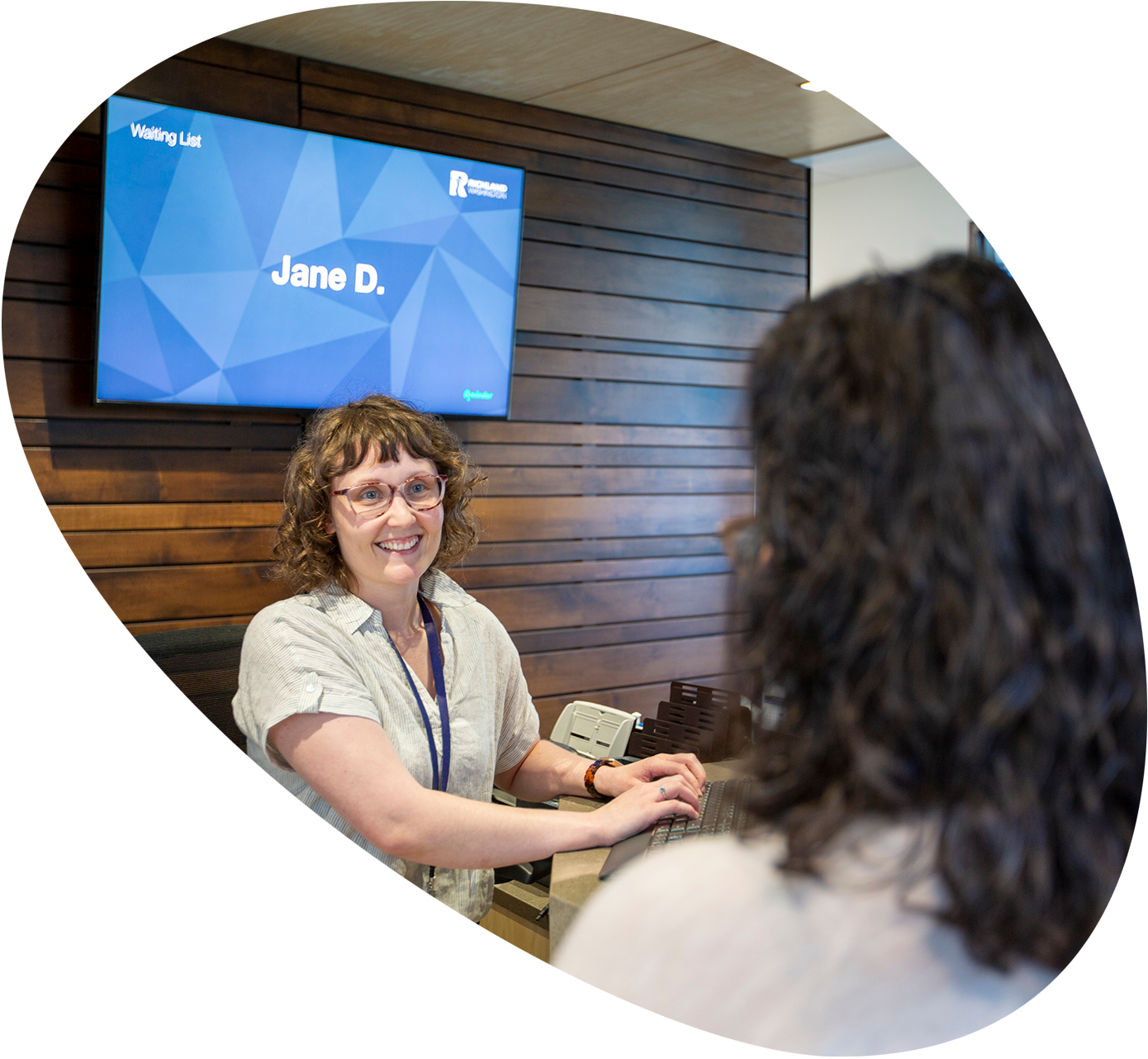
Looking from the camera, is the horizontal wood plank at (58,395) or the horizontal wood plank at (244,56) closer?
the horizontal wood plank at (244,56)

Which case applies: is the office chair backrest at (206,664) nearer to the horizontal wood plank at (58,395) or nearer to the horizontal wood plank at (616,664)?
the horizontal wood plank at (616,664)

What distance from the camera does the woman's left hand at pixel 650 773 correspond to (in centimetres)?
89

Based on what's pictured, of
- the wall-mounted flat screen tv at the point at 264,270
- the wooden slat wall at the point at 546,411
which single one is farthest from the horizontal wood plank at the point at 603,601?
→ the wall-mounted flat screen tv at the point at 264,270

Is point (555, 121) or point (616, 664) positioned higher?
point (555, 121)

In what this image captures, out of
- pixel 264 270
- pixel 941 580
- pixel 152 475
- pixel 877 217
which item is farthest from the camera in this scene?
pixel 152 475

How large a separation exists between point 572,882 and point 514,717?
0.20 meters

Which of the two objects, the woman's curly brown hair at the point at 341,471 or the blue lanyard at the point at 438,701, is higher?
the woman's curly brown hair at the point at 341,471

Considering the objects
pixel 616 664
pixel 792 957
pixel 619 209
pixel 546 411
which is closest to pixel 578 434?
pixel 546 411


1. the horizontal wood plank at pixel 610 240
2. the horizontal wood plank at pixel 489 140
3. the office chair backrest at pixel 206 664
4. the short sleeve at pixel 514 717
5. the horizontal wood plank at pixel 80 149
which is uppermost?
the horizontal wood plank at pixel 489 140

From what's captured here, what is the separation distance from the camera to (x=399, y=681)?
77 centimetres

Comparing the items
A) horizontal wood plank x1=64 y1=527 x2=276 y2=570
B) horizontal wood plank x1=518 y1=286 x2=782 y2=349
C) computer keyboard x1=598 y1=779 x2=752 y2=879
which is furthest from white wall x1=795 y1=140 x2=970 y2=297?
horizontal wood plank x1=518 y1=286 x2=782 y2=349

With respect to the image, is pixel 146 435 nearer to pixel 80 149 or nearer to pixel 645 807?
pixel 80 149

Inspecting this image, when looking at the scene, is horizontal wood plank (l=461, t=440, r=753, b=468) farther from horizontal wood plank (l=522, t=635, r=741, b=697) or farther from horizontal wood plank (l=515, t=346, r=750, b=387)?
horizontal wood plank (l=522, t=635, r=741, b=697)

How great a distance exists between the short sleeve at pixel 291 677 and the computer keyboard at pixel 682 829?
0.21m
